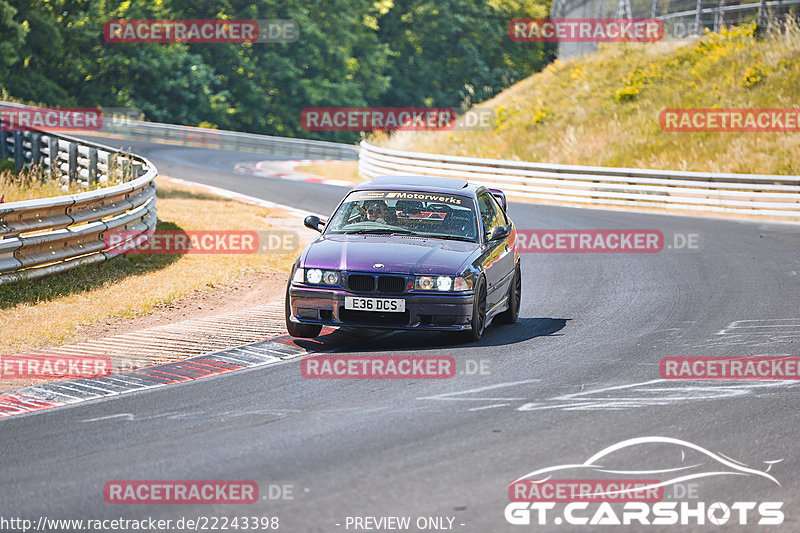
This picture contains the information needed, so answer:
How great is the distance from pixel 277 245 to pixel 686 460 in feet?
37.6

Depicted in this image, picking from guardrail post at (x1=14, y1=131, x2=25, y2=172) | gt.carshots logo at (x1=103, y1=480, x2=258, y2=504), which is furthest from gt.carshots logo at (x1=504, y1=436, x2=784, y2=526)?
guardrail post at (x1=14, y1=131, x2=25, y2=172)

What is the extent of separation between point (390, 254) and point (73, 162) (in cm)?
1239

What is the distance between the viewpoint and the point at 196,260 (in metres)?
15.4

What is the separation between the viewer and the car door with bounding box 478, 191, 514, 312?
10.7 metres

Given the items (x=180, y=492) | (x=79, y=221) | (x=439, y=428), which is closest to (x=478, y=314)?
(x=439, y=428)

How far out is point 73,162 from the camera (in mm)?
20578

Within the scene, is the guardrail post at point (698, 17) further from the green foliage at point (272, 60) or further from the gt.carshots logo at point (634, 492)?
the gt.carshots logo at point (634, 492)

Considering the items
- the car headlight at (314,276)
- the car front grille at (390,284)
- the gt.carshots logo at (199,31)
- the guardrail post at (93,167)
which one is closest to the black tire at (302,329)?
the car headlight at (314,276)

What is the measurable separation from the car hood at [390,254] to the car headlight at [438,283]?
0.06 m

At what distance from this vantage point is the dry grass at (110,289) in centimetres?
1073

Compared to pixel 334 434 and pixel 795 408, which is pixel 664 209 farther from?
pixel 334 434

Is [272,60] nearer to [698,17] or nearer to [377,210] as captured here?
[698,17]

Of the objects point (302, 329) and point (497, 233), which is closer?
point (302, 329)

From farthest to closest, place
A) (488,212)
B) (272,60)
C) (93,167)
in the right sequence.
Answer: (272,60) → (93,167) → (488,212)
